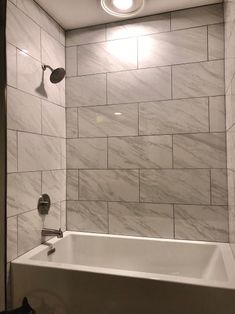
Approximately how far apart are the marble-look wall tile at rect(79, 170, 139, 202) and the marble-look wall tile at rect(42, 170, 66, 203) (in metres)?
0.16

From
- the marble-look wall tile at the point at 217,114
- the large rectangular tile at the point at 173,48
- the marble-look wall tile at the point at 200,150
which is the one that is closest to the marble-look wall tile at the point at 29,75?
the large rectangular tile at the point at 173,48

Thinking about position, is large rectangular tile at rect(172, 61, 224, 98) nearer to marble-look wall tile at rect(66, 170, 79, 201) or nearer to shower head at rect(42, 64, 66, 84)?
shower head at rect(42, 64, 66, 84)

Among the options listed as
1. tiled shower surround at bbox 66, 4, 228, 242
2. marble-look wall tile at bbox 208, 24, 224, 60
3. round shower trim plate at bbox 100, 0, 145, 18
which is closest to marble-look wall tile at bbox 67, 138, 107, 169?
tiled shower surround at bbox 66, 4, 228, 242

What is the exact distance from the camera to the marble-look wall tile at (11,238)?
5.15ft

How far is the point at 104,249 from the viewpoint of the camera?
2.10 m

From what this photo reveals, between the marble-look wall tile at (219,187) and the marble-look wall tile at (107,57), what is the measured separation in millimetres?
1114

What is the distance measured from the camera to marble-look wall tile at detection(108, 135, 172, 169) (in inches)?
79.9

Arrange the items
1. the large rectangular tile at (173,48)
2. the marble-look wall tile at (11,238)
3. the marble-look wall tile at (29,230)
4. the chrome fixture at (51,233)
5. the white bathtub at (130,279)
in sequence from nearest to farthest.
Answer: the white bathtub at (130,279), the marble-look wall tile at (11,238), the marble-look wall tile at (29,230), the chrome fixture at (51,233), the large rectangular tile at (173,48)

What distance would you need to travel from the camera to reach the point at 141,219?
208 centimetres

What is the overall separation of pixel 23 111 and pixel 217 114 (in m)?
1.45

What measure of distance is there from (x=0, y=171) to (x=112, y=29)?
162cm

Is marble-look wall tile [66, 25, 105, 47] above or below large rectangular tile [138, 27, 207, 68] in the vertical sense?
above

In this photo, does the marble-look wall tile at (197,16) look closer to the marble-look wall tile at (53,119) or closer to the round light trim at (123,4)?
the round light trim at (123,4)

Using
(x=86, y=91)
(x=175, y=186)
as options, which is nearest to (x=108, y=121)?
(x=86, y=91)
